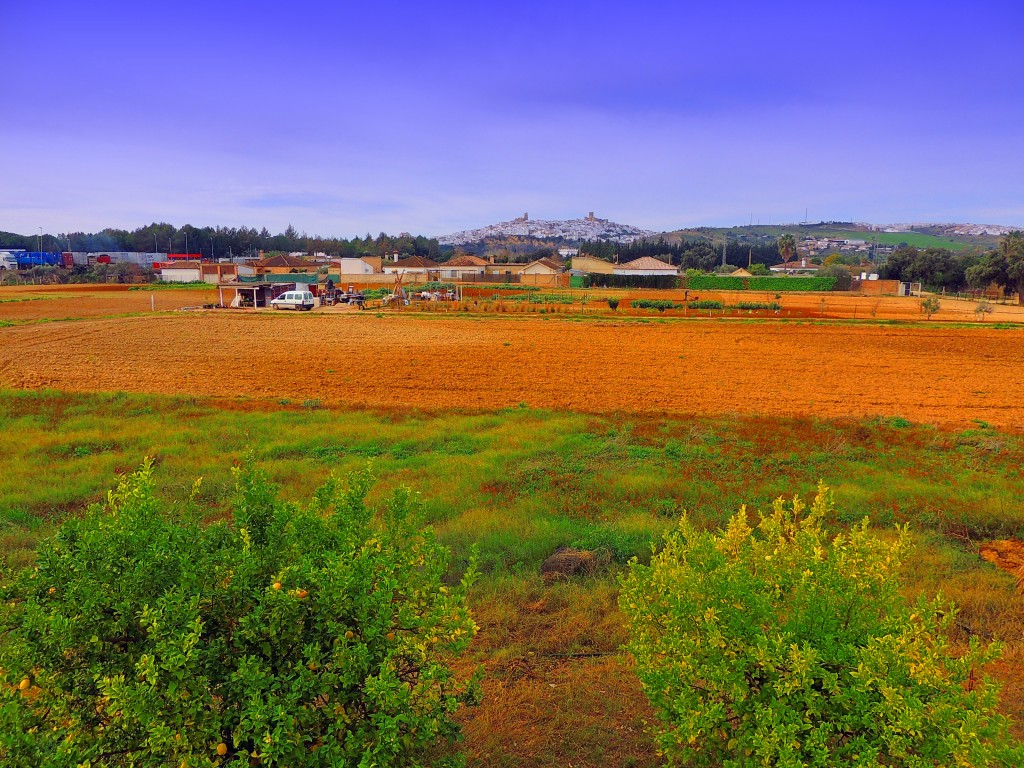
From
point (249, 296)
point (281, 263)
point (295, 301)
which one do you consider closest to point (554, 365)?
point (295, 301)

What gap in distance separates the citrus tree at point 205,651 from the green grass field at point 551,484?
155 cm

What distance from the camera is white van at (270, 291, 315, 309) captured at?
46844mm

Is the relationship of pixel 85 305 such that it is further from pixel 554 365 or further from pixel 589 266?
pixel 589 266

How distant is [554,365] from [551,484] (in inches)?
513

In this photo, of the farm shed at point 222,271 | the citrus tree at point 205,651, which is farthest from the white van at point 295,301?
the citrus tree at point 205,651

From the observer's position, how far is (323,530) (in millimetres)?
3459

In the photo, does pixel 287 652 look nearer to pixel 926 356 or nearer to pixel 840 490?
pixel 840 490

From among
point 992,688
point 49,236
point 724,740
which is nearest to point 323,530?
point 724,740

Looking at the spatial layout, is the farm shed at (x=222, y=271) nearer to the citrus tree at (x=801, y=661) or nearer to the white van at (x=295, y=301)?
the white van at (x=295, y=301)

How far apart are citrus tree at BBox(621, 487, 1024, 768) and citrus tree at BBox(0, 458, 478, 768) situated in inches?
49.2

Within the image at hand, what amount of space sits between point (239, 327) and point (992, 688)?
3481cm

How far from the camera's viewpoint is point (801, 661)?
2.97 m

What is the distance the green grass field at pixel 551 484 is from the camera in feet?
16.6

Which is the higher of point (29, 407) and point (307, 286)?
point (307, 286)
